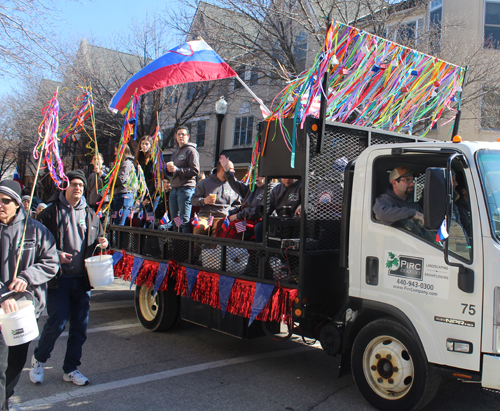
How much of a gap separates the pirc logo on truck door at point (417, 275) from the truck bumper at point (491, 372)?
0.48m

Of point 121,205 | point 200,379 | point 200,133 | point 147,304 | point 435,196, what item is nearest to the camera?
point 435,196

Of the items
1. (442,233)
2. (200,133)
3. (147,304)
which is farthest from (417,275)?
(200,133)

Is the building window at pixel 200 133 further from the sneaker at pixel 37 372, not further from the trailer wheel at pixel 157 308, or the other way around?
the sneaker at pixel 37 372

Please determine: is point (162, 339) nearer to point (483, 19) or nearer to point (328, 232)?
point (328, 232)

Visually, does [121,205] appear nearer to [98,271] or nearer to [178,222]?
[178,222]

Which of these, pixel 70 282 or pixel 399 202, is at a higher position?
pixel 399 202

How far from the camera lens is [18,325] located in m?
3.11

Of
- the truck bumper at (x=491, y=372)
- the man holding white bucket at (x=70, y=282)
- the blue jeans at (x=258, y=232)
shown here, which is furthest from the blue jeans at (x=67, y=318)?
the truck bumper at (x=491, y=372)

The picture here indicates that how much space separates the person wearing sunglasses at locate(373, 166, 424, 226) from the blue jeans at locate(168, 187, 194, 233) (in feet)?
12.6

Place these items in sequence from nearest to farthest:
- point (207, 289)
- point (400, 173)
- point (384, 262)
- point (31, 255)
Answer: point (31, 255) < point (384, 262) < point (400, 173) < point (207, 289)

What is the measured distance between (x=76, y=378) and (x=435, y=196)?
345 centimetres

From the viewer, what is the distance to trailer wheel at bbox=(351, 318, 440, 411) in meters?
3.45

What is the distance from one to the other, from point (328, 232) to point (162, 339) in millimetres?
2739

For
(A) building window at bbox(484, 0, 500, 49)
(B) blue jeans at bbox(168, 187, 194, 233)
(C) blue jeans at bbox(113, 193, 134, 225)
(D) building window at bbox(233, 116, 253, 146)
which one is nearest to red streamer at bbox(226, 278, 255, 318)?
(B) blue jeans at bbox(168, 187, 194, 233)
